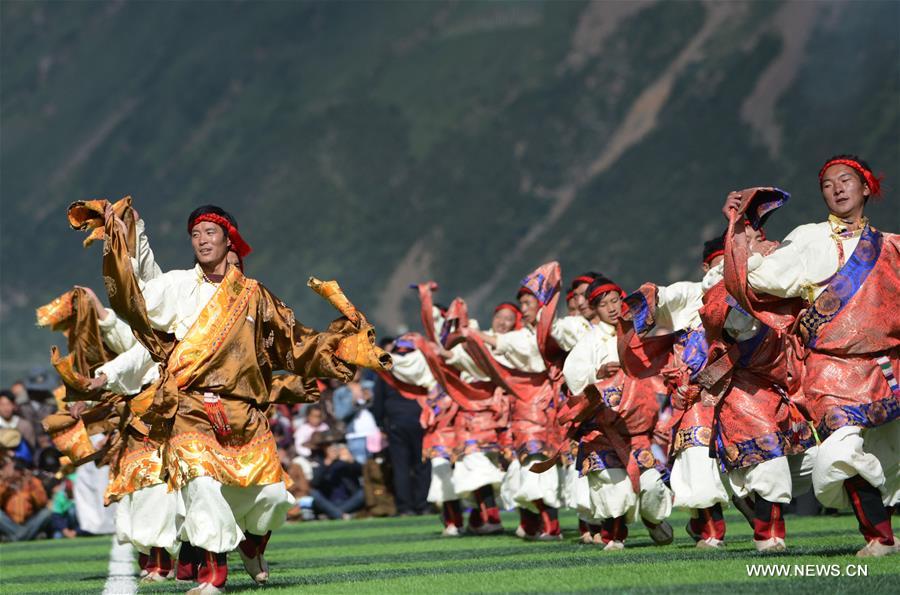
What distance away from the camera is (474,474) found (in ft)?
48.9

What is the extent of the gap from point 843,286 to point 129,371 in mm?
4889

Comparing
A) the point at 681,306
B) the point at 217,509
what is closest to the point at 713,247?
the point at 681,306

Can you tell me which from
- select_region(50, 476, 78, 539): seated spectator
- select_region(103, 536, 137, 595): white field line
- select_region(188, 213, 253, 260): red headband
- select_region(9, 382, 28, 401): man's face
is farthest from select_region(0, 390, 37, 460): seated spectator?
select_region(188, 213, 253, 260): red headband

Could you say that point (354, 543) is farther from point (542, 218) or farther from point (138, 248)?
point (542, 218)

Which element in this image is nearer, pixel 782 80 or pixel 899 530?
pixel 899 530

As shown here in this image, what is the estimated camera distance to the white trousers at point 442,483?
1522 cm

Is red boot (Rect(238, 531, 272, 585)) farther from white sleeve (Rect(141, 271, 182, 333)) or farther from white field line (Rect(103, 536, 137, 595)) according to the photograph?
white sleeve (Rect(141, 271, 182, 333))

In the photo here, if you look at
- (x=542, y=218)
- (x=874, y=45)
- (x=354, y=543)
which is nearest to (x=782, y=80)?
(x=874, y=45)

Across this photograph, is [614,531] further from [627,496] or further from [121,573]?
[121,573]

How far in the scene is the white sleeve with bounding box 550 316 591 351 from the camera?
498 inches

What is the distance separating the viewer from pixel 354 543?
47.0ft

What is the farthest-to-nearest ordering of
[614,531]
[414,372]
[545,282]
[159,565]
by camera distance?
[414,372] < [545,282] < [614,531] < [159,565]

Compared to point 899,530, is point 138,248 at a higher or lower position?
higher

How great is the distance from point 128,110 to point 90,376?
81585 millimetres
